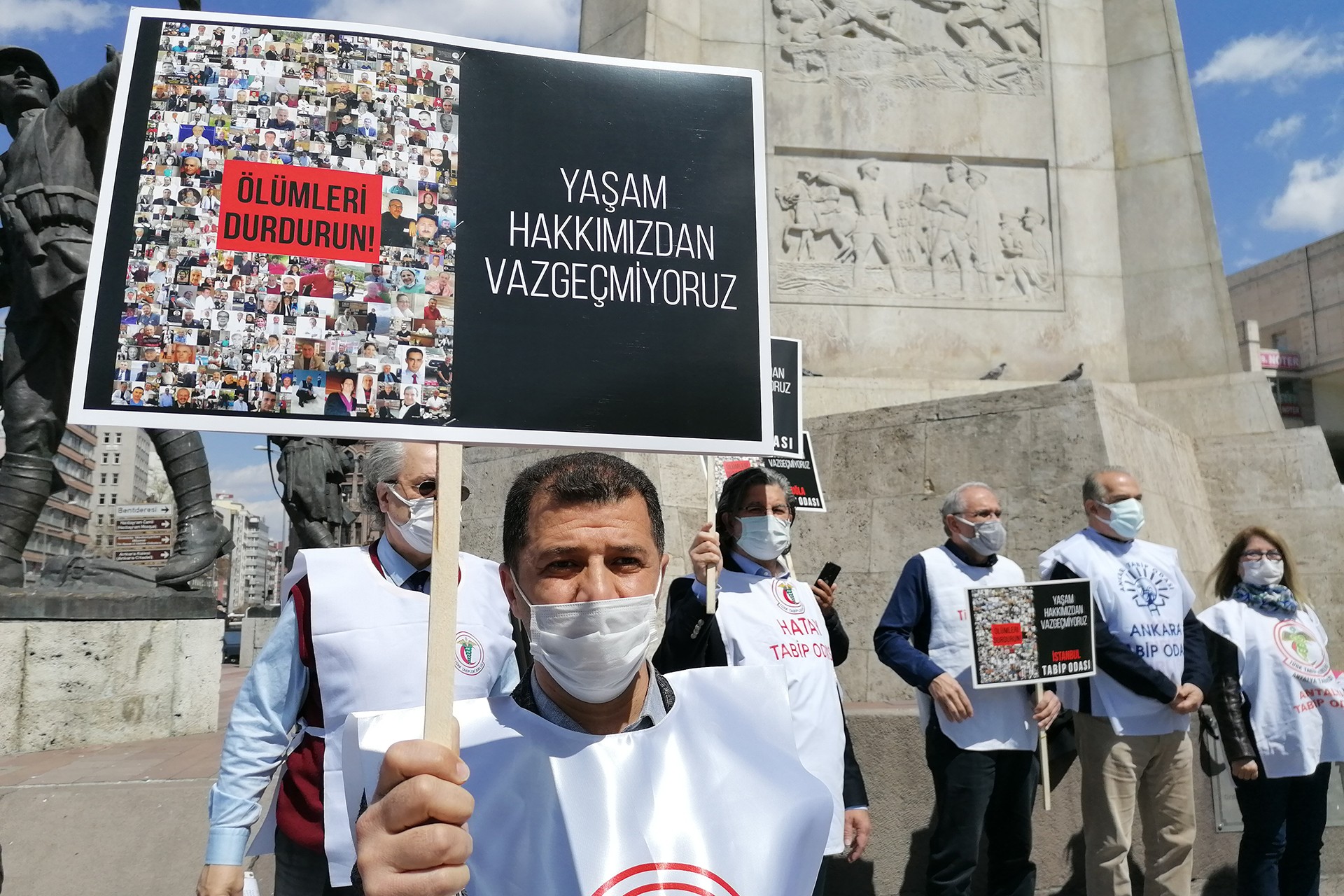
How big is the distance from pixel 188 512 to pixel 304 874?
4.71 metres

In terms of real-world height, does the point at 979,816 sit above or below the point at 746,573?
below

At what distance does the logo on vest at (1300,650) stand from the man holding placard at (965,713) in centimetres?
123

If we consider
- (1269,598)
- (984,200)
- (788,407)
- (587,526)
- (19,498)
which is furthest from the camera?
(984,200)

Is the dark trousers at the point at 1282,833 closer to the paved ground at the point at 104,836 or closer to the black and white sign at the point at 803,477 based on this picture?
the black and white sign at the point at 803,477

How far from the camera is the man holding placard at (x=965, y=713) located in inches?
166

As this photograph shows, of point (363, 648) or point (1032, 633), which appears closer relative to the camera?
point (363, 648)

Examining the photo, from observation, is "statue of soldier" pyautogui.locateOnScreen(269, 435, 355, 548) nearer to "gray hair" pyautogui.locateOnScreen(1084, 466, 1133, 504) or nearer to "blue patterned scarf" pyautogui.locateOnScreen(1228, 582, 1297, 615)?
"gray hair" pyautogui.locateOnScreen(1084, 466, 1133, 504)

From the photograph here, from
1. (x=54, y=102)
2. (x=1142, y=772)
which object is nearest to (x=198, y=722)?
(x=54, y=102)

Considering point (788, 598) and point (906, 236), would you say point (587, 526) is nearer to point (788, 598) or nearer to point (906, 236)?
point (788, 598)

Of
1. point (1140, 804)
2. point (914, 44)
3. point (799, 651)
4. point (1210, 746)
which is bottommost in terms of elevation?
point (1140, 804)

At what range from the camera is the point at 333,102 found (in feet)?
6.40

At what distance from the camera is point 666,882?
5.70ft

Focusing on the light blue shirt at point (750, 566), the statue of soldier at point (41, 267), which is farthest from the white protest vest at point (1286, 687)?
the statue of soldier at point (41, 267)

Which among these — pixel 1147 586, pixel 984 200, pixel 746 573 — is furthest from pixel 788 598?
pixel 984 200
